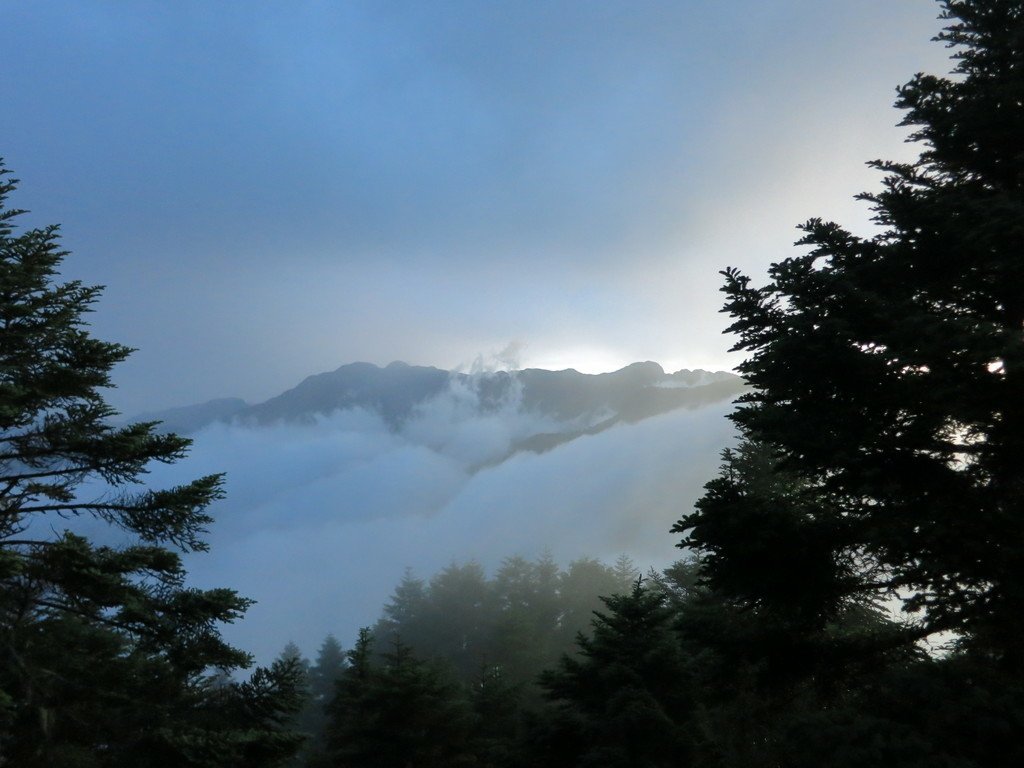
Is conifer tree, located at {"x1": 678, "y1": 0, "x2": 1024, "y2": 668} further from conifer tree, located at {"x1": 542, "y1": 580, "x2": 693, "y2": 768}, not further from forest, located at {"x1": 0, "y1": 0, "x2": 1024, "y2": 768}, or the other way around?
conifer tree, located at {"x1": 542, "y1": 580, "x2": 693, "y2": 768}

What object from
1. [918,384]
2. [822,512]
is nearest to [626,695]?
[822,512]

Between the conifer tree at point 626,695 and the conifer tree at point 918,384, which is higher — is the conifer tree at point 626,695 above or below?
below

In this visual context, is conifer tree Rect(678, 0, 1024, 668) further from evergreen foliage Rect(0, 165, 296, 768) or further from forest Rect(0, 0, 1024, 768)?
evergreen foliage Rect(0, 165, 296, 768)

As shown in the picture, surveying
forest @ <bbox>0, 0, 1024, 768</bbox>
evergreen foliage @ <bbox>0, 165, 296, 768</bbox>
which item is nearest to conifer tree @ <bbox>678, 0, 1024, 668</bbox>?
forest @ <bbox>0, 0, 1024, 768</bbox>

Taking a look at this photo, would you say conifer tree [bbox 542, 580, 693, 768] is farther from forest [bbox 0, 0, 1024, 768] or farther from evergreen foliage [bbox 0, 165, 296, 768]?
evergreen foliage [bbox 0, 165, 296, 768]

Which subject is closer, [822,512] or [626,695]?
[822,512]

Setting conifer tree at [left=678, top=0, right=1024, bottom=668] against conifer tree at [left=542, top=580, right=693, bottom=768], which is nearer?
conifer tree at [left=678, top=0, right=1024, bottom=668]

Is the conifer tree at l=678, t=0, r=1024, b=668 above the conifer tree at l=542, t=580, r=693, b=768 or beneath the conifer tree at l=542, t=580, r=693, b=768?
above

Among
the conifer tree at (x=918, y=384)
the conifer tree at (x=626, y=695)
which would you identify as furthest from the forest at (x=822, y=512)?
the conifer tree at (x=626, y=695)

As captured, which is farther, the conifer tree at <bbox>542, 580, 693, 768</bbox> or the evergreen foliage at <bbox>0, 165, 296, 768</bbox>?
the conifer tree at <bbox>542, 580, 693, 768</bbox>

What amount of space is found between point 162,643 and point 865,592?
10405 millimetres

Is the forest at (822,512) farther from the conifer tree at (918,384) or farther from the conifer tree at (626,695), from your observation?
the conifer tree at (626,695)

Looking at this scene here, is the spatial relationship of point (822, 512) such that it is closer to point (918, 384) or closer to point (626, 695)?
point (918, 384)

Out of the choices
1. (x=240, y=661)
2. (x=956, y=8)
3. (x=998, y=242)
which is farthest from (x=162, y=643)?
(x=956, y=8)
